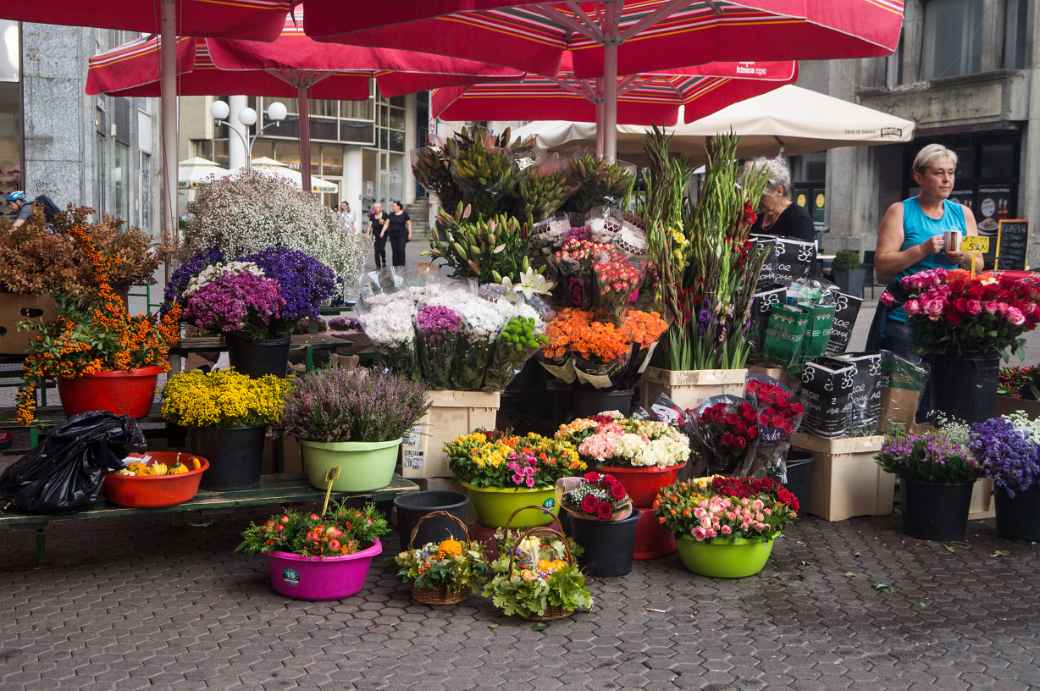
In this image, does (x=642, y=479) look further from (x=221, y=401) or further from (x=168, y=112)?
(x=168, y=112)

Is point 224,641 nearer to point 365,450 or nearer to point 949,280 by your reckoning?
point 365,450

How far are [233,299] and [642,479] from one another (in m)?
2.12

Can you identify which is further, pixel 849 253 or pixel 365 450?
pixel 849 253

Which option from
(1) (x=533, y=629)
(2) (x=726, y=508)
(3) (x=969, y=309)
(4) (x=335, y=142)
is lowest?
(1) (x=533, y=629)

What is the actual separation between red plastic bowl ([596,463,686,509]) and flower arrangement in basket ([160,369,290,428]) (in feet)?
5.26

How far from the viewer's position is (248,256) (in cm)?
563

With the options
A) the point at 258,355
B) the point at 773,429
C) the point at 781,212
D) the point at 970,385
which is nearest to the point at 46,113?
the point at 781,212

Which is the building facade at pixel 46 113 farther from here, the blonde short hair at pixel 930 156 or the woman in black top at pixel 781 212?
the blonde short hair at pixel 930 156

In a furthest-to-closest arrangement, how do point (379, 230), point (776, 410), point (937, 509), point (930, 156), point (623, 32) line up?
1. point (379, 230)
2. point (623, 32)
3. point (930, 156)
4. point (937, 509)
5. point (776, 410)

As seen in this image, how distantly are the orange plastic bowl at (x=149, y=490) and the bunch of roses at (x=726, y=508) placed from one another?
2.13 m

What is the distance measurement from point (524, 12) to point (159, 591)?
4.74 metres

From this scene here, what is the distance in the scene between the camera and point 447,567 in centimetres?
450

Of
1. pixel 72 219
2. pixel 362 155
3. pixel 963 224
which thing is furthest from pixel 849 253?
pixel 362 155

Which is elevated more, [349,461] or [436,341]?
[436,341]
